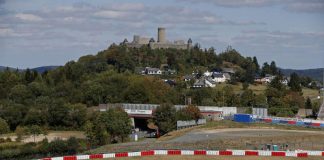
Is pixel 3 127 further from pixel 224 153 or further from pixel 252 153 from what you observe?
pixel 252 153

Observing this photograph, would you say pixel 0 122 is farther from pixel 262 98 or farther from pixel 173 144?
pixel 262 98

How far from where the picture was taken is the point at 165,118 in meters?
104

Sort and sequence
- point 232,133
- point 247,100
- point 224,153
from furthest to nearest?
point 247,100
point 232,133
point 224,153

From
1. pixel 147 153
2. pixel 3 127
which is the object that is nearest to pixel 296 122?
pixel 147 153

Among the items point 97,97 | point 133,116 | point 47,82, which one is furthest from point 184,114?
point 47,82

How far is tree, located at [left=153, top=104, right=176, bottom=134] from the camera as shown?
104 m

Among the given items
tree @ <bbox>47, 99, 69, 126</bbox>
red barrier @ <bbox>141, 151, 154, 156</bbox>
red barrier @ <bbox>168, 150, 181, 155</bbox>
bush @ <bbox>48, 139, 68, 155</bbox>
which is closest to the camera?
red barrier @ <bbox>141, 151, 154, 156</bbox>

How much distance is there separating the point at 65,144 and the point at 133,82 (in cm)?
6942

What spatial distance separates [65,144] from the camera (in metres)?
79.8

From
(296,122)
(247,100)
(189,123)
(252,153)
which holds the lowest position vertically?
(189,123)

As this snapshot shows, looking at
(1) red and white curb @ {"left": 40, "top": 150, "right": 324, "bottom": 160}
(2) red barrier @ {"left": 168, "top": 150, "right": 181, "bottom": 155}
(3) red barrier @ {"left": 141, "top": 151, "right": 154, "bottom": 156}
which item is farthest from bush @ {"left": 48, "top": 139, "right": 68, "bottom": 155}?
(2) red barrier @ {"left": 168, "top": 150, "right": 181, "bottom": 155}

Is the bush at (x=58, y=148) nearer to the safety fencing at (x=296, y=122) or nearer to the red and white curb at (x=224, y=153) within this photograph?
the red and white curb at (x=224, y=153)

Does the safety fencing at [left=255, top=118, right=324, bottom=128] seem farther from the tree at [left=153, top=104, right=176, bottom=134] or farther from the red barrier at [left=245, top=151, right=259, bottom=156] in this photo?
the red barrier at [left=245, top=151, right=259, bottom=156]

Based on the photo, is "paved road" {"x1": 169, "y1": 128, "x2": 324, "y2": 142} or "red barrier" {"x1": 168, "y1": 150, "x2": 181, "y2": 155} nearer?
"red barrier" {"x1": 168, "y1": 150, "x2": 181, "y2": 155}
